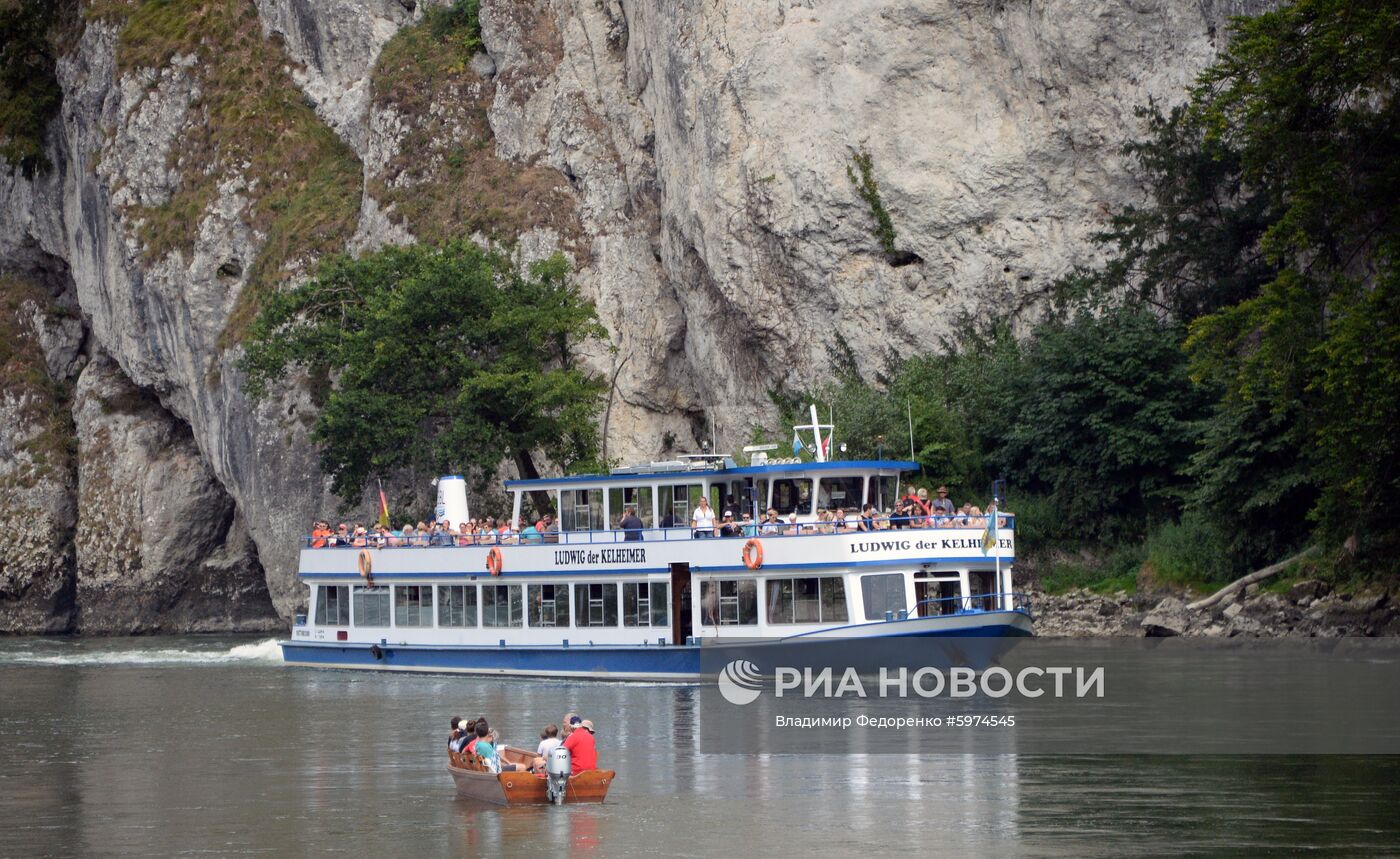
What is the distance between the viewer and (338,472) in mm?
64375

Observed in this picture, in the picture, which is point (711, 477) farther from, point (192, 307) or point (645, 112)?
point (192, 307)

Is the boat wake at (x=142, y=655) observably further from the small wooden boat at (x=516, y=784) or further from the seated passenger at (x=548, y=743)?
the seated passenger at (x=548, y=743)

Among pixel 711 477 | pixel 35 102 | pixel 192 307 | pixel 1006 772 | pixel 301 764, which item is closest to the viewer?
pixel 1006 772

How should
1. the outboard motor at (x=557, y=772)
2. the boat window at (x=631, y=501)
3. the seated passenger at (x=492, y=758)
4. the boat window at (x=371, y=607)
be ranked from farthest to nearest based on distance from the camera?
the boat window at (x=371, y=607) → the boat window at (x=631, y=501) → the seated passenger at (x=492, y=758) → the outboard motor at (x=557, y=772)

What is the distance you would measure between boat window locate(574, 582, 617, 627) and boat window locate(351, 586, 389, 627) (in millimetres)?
6987

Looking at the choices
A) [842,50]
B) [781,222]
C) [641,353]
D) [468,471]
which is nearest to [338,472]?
[468,471]

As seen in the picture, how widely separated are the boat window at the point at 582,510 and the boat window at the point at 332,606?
8.33 metres

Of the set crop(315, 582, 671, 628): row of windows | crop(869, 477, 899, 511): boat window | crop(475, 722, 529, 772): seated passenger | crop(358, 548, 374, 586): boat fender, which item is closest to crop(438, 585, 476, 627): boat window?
crop(315, 582, 671, 628): row of windows

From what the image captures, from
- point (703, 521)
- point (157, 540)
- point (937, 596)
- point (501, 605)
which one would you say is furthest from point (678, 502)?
point (157, 540)

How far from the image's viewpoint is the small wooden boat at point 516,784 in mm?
26328

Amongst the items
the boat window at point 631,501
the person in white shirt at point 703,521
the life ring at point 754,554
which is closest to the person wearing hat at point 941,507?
the life ring at point 754,554

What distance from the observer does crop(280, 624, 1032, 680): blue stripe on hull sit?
132 feet

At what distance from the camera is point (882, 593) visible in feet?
129

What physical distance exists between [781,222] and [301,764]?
35258mm
